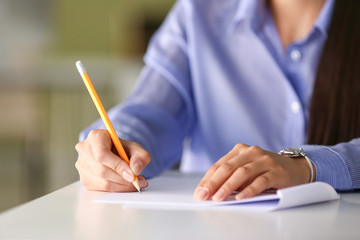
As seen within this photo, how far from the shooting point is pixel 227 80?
1250mm

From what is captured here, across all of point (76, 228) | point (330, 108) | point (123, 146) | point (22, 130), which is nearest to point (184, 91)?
point (330, 108)

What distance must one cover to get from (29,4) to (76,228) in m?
5.42

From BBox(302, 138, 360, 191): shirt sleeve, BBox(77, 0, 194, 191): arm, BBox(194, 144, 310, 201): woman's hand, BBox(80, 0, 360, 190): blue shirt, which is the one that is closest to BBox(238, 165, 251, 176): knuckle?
BBox(194, 144, 310, 201): woman's hand

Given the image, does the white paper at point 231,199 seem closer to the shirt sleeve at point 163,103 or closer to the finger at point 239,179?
the finger at point 239,179

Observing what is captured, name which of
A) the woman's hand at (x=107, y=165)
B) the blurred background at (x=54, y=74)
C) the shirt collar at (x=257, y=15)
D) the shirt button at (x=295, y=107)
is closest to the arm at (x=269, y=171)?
the woman's hand at (x=107, y=165)

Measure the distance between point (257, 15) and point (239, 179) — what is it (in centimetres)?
68

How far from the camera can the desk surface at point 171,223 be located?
489 mm

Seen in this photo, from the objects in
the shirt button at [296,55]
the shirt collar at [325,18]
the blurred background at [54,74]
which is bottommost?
the blurred background at [54,74]

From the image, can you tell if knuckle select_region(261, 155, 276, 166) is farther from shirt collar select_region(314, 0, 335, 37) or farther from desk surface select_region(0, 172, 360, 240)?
shirt collar select_region(314, 0, 335, 37)

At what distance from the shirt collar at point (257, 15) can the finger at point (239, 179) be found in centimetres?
63

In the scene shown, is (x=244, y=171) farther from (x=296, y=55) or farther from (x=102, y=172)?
(x=296, y=55)

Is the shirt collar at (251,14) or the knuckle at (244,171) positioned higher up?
the shirt collar at (251,14)

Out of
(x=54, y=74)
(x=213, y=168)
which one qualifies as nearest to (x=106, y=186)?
(x=213, y=168)

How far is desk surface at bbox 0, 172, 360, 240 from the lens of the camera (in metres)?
0.49
